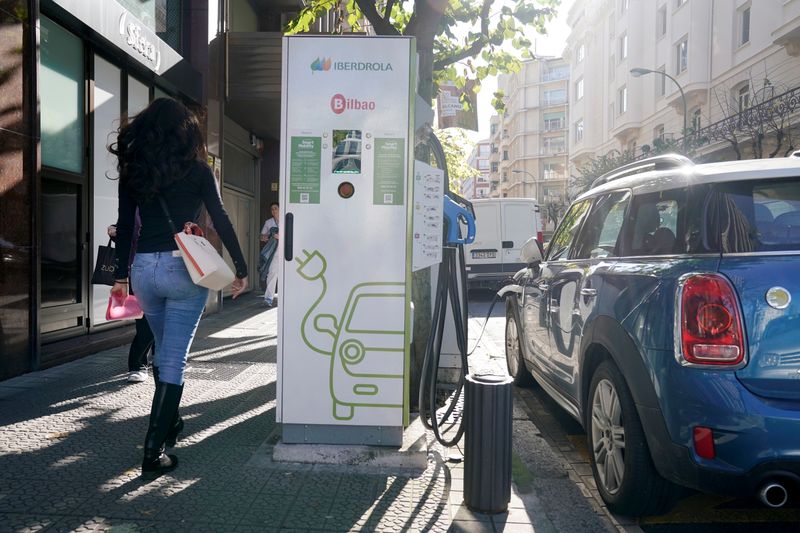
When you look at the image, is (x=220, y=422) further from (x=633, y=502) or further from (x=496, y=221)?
(x=496, y=221)

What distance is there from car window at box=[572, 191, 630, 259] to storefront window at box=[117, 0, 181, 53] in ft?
23.4

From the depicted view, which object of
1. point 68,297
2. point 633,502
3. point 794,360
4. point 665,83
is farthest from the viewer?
point 665,83

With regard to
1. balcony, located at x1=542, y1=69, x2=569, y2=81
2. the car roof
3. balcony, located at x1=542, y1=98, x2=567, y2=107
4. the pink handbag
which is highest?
balcony, located at x1=542, y1=69, x2=569, y2=81

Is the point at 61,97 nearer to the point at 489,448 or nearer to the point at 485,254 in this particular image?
the point at 489,448

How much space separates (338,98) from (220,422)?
2.45m

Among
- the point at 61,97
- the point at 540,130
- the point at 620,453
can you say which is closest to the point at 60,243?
the point at 61,97

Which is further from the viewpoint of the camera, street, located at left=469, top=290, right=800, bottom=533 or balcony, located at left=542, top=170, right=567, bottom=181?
balcony, located at left=542, top=170, right=567, bottom=181

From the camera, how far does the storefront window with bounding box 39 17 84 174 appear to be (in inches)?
283

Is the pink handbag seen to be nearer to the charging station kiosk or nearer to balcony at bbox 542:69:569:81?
the charging station kiosk

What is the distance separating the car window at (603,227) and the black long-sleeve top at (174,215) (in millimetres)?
2112

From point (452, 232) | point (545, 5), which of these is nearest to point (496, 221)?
point (545, 5)

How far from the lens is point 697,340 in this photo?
276 cm

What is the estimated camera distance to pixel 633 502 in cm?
→ 321

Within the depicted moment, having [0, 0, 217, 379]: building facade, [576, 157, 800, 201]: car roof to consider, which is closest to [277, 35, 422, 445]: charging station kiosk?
[576, 157, 800, 201]: car roof
